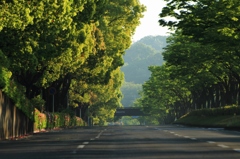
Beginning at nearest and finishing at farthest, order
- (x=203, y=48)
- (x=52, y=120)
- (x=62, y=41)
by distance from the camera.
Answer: (x=62, y=41), (x=203, y=48), (x=52, y=120)

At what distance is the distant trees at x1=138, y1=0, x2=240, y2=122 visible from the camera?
38312 mm

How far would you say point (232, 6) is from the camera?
3647 centimetres

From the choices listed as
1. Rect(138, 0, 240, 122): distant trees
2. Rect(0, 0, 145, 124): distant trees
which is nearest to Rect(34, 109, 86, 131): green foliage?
Rect(0, 0, 145, 124): distant trees

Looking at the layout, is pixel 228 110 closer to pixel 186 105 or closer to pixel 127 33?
pixel 127 33

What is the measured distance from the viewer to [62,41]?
41.0 metres

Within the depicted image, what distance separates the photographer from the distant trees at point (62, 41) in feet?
92.3

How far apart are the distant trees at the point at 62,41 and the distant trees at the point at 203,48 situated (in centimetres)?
477

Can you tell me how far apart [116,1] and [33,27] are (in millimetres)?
33843

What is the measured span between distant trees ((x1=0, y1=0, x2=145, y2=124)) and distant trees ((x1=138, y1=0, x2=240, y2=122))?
477cm

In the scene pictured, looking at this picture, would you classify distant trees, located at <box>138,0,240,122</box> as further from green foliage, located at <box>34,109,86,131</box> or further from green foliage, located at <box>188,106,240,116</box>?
green foliage, located at <box>34,109,86,131</box>

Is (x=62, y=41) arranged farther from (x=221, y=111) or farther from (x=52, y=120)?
(x=221, y=111)

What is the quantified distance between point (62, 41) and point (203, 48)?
65.7ft

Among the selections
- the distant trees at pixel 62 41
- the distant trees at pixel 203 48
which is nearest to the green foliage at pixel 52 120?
the distant trees at pixel 62 41

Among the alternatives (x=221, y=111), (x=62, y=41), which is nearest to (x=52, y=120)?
(x=221, y=111)
